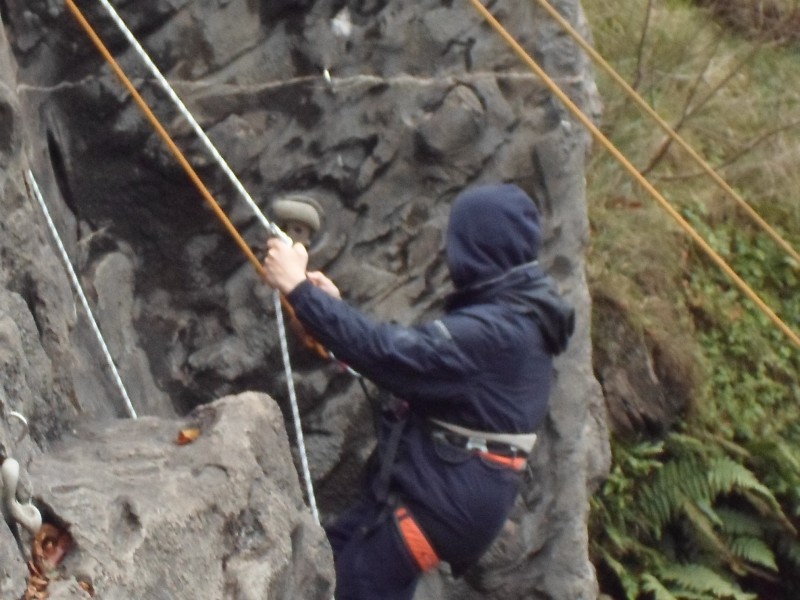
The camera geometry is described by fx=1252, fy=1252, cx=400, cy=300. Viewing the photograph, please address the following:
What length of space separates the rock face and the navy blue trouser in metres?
0.86

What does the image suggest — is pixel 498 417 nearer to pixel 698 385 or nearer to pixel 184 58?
pixel 184 58

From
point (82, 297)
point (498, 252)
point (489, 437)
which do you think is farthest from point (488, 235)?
point (82, 297)

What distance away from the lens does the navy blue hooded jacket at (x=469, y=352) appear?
10.3 ft

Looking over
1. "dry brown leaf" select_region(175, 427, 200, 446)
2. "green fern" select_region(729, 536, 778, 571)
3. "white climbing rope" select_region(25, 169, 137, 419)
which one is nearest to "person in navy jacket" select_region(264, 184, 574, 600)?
"dry brown leaf" select_region(175, 427, 200, 446)

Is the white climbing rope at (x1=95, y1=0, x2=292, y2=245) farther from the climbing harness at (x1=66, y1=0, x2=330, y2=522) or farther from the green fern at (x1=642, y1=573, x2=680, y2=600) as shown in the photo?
the green fern at (x1=642, y1=573, x2=680, y2=600)

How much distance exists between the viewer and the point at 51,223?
383 centimetres

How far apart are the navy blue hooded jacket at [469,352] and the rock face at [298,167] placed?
959mm

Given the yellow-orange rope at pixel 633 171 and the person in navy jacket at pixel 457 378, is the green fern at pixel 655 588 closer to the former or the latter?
the yellow-orange rope at pixel 633 171

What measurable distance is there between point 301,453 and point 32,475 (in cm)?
154

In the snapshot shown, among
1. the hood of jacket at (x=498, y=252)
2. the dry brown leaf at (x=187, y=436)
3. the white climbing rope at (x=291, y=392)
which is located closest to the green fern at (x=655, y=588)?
the white climbing rope at (x=291, y=392)

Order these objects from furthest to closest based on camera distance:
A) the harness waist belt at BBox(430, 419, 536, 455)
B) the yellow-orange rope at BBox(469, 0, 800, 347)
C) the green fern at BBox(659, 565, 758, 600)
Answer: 1. the green fern at BBox(659, 565, 758, 600)
2. the yellow-orange rope at BBox(469, 0, 800, 347)
3. the harness waist belt at BBox(430, 419, 536, 455)

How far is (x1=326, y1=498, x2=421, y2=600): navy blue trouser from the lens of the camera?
3.33 metres

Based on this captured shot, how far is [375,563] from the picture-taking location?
3.36 metres

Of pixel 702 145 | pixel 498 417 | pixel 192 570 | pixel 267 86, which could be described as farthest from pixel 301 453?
pixel 702 145
